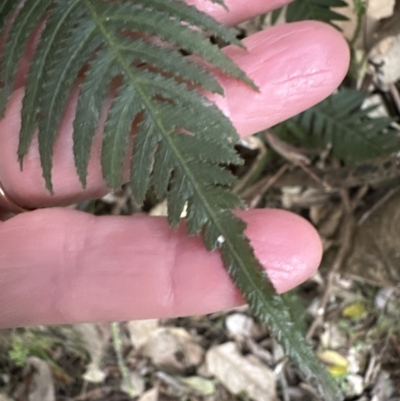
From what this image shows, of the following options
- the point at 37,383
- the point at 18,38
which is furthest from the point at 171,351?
the point at 18,38

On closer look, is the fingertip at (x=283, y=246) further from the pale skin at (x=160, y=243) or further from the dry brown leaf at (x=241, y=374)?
the dry brown leaf at (x=241, y=374)

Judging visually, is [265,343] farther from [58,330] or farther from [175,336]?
[58,330]

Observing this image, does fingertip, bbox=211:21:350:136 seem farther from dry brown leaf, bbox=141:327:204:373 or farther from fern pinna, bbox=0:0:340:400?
dry brown leaf, bbox=141:327:204:373

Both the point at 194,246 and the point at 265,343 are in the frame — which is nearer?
the point at 194,246

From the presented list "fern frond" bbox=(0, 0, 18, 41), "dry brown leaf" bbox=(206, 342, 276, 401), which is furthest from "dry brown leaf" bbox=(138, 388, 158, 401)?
"fern frond" bbox=(0, 0, 18, 41)

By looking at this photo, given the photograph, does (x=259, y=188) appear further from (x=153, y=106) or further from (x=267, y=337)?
(x=153, y=106)

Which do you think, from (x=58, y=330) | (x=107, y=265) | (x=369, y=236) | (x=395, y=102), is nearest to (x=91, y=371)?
(x=58, y=330)

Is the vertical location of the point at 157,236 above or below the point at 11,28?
below

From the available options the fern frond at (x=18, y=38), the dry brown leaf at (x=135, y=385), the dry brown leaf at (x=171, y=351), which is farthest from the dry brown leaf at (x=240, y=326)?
the fern frond at (x=18, y=38)
